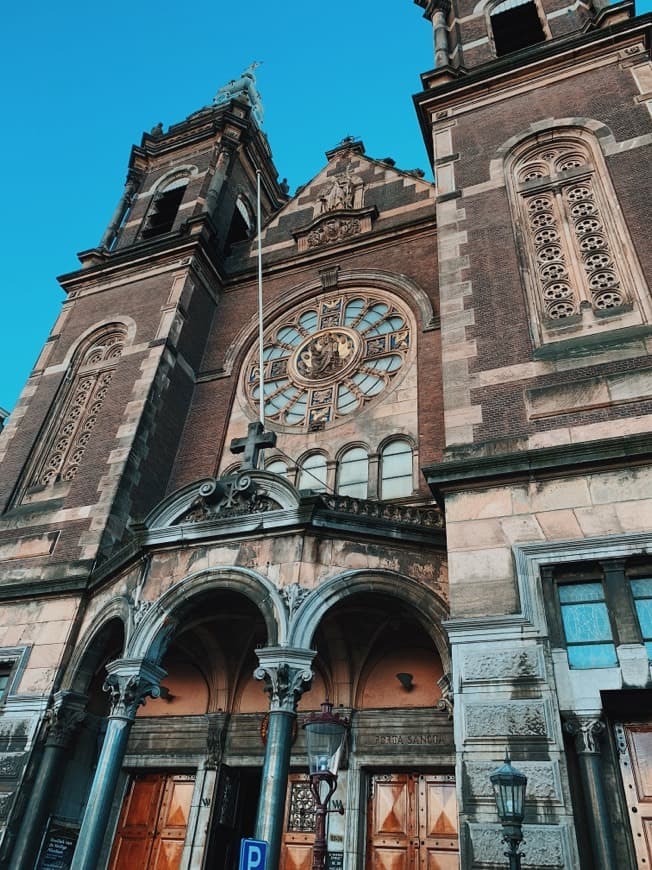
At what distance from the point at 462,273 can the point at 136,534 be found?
768 cm

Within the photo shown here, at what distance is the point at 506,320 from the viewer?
11938mm

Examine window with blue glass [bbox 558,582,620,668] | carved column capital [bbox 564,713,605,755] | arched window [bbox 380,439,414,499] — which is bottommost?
carved column capital [bbox 564,713,605,755]

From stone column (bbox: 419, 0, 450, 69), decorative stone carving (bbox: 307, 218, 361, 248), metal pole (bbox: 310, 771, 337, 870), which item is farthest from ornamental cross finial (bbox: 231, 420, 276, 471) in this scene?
stone column (bbox: 419, 0, 450, 69)

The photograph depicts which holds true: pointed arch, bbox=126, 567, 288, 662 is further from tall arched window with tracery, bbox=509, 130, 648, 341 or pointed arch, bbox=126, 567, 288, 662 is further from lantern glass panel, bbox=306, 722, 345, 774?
tall arched window with tracery, bbox=509, 130, 648, 341

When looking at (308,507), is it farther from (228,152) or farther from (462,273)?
(228,152)

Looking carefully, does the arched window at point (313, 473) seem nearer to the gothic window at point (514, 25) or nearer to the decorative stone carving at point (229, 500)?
the decorative stone carving at point (229, 500)

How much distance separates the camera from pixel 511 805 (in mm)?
6242

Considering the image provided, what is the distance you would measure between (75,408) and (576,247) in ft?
41.4

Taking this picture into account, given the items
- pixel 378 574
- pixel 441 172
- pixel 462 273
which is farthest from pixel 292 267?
pixel 378 574

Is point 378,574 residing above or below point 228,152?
below

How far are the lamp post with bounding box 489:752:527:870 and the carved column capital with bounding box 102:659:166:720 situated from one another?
5.81 m

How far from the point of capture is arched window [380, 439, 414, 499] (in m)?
14.0

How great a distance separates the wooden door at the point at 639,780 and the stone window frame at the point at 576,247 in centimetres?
587

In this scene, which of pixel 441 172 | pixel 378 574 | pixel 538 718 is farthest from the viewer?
pixel 441 172
